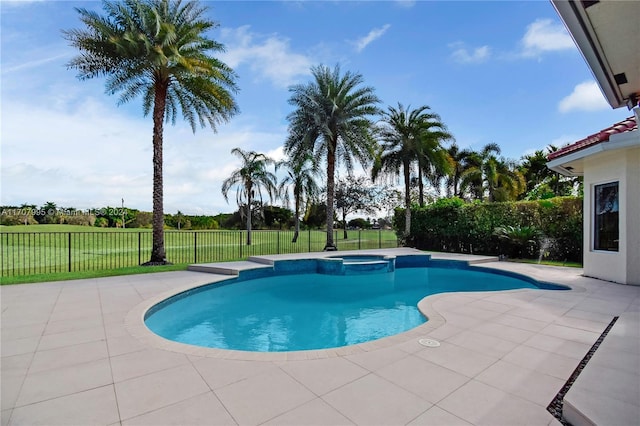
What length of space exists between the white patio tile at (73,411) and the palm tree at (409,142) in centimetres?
1517

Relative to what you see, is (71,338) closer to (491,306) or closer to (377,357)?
(377,357)

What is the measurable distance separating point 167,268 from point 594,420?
9.82 m

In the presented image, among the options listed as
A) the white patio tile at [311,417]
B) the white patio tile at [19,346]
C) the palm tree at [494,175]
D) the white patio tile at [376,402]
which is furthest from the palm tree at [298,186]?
the white patio tile at [311,417]

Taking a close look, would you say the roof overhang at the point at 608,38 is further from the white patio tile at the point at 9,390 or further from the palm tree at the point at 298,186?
the palm tree at the point at 298,186

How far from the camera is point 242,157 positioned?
21.0 m

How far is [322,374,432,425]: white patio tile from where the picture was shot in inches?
86.5

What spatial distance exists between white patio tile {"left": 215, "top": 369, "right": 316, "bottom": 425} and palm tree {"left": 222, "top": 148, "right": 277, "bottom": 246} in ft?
61.1

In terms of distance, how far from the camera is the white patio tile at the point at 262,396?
2.25 m

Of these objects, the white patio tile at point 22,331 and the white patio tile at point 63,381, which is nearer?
the white patio tile at point 63,381

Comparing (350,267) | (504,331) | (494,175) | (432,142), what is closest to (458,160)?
(494,175)

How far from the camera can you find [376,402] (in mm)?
2398

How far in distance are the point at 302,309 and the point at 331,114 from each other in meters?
10.1

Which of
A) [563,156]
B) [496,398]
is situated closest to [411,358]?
[496,398]

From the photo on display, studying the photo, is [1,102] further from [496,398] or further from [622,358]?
[622,358]
